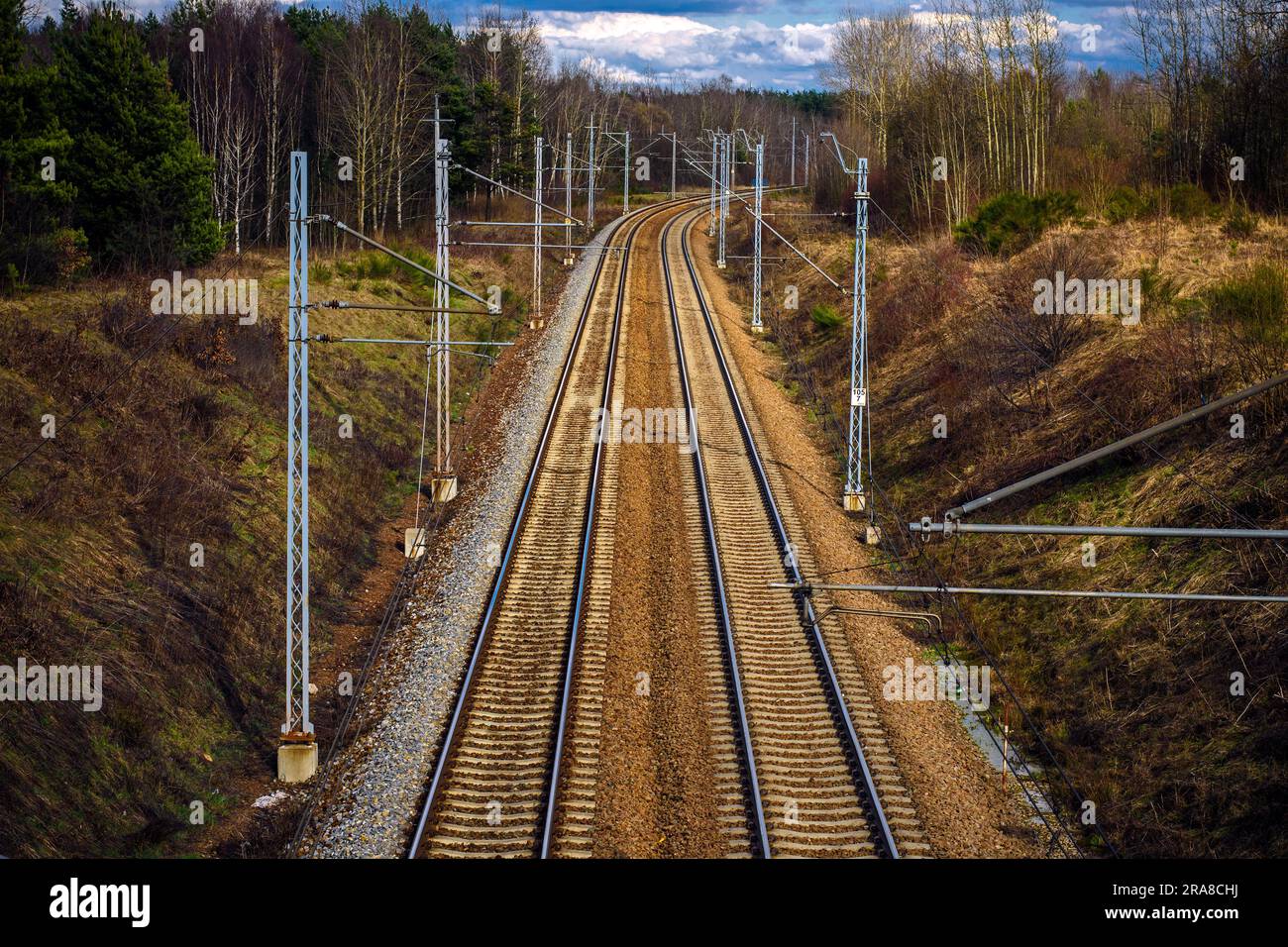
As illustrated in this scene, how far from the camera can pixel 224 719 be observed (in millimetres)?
14320

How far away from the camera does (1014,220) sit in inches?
1412

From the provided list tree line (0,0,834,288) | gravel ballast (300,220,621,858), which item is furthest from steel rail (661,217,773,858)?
tree line (0,0,834,288)

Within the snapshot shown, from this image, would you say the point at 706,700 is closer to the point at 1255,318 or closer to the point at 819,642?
the point at 819,642

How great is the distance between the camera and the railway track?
1191 centimetres

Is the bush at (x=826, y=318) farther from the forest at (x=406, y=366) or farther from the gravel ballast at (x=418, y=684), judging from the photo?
the gravel ballast at (x=418, y=684)

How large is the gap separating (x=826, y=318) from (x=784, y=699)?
23.8 meters

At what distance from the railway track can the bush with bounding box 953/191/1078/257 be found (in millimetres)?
14396

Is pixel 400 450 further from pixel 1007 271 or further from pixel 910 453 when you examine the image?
pixel 1007 271

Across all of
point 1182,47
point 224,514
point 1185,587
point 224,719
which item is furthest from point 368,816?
point 1182,47

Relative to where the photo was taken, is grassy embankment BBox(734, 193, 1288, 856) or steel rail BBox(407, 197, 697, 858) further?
grassy embankment BBox(734, 193, 1288, 856)

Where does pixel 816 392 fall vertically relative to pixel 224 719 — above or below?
above

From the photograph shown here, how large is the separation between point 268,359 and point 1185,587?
1904 centimetres

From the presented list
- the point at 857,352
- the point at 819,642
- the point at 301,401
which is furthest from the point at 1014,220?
the point at 301,401

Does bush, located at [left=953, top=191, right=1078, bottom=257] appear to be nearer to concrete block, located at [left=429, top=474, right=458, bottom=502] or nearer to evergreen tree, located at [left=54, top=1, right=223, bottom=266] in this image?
concrete block, located at [left=429, top=474, right=458, bottom=502]
